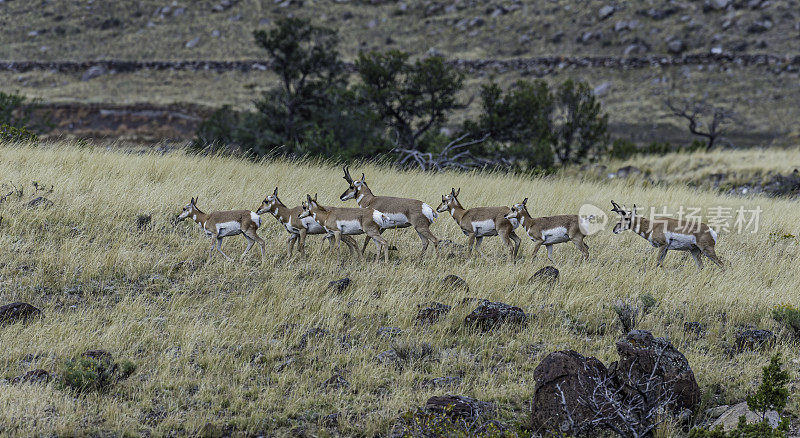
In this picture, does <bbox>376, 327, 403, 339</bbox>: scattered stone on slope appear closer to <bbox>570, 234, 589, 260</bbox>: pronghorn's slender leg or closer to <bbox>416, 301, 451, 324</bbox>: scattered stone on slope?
<bbox>416, 301, 451, 324</bbox>: scattered stone on slope

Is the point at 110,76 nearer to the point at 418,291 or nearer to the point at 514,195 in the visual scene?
the point at 514,195

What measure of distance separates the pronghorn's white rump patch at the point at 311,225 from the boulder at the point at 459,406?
4713 mm

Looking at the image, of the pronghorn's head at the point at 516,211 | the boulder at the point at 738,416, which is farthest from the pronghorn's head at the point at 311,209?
the boulder at the point at 738,416

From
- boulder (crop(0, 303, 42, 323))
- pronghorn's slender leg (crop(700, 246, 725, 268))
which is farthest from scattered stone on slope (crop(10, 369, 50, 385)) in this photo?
pronghorn's slender leg (crop(700, 246, 725, 268))

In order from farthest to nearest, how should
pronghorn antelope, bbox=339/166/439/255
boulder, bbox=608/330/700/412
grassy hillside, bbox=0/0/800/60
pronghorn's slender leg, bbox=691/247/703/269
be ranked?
grassy hillside, bbox=0/0/800/60 < pronghorn's slender leg, bbox=691/247/703/269 < pronghorn antelope, bbox=339/166/439/255 < boulder, bbox=608/330/700/412

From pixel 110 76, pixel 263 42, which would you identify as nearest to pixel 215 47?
pixel 110 76

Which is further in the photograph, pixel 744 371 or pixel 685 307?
pixel 685 307

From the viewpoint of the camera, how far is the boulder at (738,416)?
22.3ft

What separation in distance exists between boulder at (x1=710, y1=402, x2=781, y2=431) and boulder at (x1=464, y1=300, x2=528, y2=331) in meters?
2.63

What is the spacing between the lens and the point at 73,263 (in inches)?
412

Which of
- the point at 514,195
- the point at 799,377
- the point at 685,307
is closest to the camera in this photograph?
the point at 799,377

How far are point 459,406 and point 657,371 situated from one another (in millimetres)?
2015

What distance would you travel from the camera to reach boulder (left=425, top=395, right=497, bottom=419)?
6.77 metres

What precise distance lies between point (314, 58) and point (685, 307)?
58.8ft
